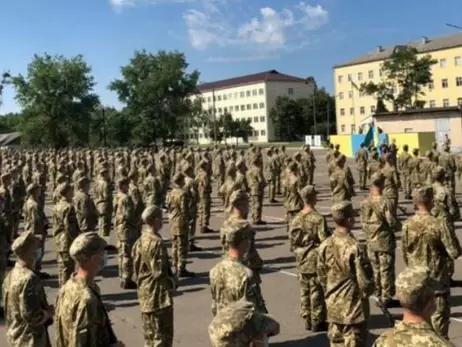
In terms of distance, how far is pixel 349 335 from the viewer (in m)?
6.29

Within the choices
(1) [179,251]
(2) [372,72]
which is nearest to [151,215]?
(1) [179,251]

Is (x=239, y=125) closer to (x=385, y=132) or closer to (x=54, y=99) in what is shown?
(x=54, y=99)

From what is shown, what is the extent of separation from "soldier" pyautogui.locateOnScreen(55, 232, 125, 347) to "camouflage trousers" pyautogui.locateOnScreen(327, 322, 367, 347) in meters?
2.60

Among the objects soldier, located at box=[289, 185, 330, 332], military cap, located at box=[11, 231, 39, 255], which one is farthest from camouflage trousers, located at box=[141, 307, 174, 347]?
soldier, located at box=[289, 185, 330, 332]

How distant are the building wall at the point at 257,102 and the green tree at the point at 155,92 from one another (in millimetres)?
35708

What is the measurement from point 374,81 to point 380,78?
15.4ft

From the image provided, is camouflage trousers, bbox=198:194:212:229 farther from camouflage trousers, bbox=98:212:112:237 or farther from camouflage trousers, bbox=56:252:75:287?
camouflage trousers, bbox=56:252:75:287

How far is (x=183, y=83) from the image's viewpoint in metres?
87.9

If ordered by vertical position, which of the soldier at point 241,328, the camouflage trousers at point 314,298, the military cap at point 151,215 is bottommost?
the camouflage trousers at point 314,298

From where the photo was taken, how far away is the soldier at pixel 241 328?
2.71 metres

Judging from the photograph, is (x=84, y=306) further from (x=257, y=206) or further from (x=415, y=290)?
(x=257, y=206)

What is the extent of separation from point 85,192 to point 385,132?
127 feet

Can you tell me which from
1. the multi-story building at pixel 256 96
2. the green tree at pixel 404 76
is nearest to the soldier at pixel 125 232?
the green tree at pixel 404 76

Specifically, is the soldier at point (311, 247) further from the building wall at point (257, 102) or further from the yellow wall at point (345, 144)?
the building wall at point (257, 102)
